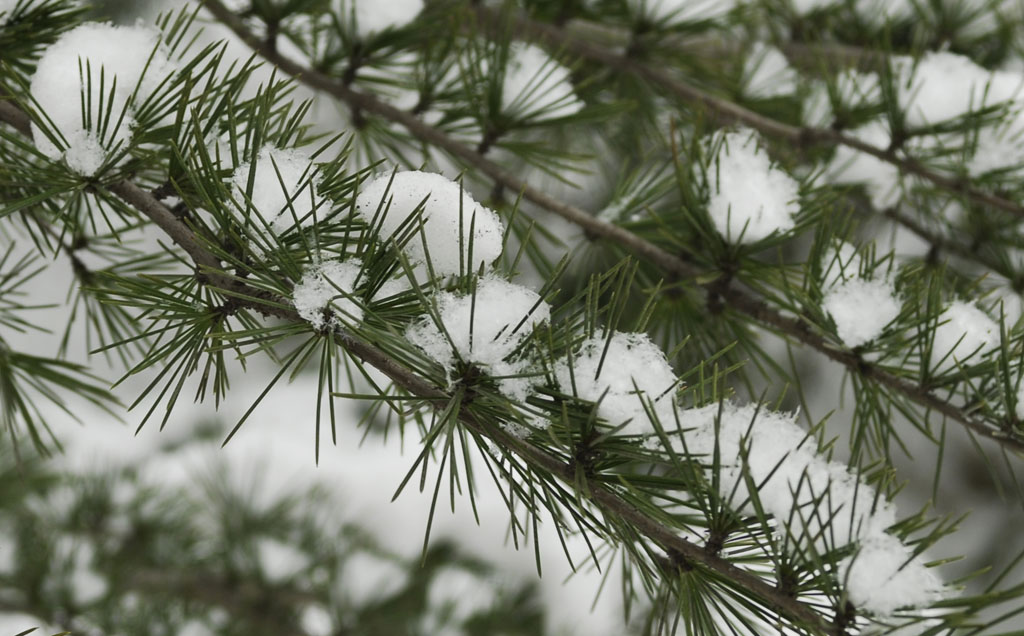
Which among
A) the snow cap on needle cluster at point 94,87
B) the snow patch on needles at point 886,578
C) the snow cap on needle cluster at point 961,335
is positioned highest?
the snow cap on needle cluster at point 94,87

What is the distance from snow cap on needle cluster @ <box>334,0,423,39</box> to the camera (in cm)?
66

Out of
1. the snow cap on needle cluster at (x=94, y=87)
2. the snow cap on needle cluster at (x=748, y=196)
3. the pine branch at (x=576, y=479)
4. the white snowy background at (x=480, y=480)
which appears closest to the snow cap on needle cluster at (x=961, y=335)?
the white snowy background at (x=480, y=480)

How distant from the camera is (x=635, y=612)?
1573 millimetres

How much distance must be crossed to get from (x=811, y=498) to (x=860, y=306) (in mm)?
185

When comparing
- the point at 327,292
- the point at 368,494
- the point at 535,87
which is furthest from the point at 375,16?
the point at 368,494

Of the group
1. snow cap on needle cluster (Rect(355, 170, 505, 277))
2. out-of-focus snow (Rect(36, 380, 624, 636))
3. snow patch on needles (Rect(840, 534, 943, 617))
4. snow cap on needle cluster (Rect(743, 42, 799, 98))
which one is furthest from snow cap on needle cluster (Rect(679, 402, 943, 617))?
out-of-focus snow (Rect(36, 380, 624, 636))

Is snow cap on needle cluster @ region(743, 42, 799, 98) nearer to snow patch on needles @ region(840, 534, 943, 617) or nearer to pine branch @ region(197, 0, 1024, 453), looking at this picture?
pine branch @ region(197, 0, 1024, 453)

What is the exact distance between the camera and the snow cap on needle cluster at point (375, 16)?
658 mm

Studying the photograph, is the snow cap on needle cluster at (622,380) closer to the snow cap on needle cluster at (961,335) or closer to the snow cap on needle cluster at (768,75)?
the snow cap on needle cluster at (961,335)

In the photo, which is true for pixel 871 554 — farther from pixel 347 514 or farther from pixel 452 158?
pixel 347 514

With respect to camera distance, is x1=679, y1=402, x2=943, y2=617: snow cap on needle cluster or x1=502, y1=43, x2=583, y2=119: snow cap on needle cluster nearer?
x1=679, y1=402, x2=943, y2=617: snow cap on needle cluster

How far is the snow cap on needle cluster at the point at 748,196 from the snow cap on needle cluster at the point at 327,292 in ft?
0.84

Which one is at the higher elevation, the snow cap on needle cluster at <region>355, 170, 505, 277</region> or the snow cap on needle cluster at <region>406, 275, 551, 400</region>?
the snow cap on needle cluster at <region>355, 170, 505, 277</region>

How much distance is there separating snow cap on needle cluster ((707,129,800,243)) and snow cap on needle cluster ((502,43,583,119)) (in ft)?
0.45
